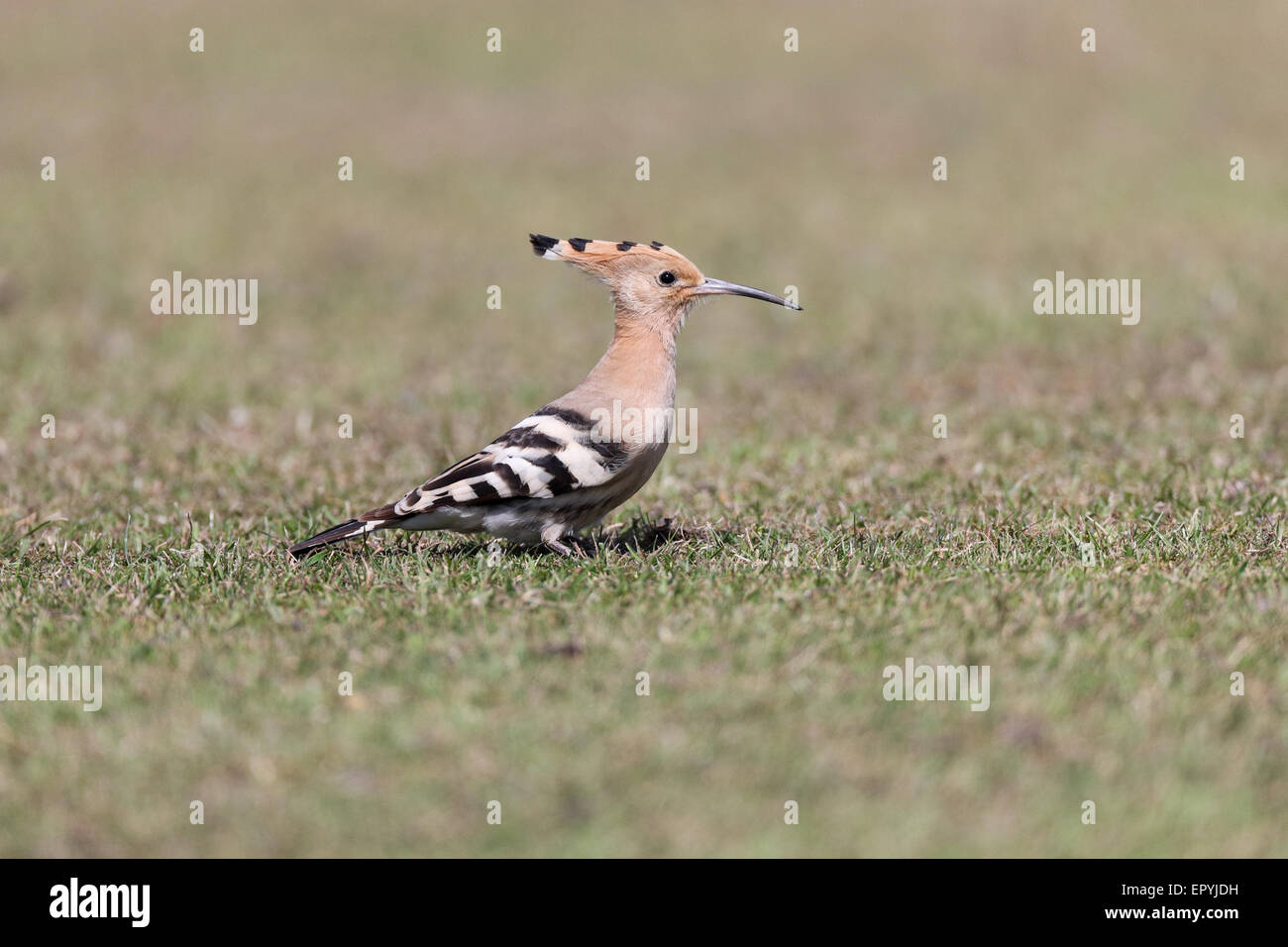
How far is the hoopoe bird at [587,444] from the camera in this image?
18.2 feet

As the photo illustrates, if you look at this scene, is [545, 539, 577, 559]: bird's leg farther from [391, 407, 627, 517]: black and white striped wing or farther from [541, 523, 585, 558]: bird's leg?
[391, 407, 627, 517]: black and white striped wing

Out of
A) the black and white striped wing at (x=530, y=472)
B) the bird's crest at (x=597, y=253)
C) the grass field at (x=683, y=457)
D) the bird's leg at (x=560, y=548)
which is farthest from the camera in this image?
the bird's crest at (x=597, y=253)

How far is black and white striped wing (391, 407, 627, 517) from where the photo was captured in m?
5.51

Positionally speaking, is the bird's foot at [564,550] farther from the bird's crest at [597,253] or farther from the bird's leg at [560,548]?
the bird's crest at [597,253]

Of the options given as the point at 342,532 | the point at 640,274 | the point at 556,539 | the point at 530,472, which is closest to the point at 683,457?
the point at 640,274

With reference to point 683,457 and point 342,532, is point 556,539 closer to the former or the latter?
point 342,532

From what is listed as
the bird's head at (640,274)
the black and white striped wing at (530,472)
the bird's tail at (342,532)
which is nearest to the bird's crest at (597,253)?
the bird's head at (640,274)

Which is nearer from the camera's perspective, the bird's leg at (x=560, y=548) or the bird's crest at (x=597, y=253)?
the bird's leg at (x=560, y=548)

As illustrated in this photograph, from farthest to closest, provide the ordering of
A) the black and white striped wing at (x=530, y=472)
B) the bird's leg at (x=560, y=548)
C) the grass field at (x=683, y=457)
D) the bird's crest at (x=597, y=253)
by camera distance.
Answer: the bird's crest at (x=597, y=253) → the bird's leg at (x=560, y=548) → the black and white striped wing at (x=530, y=472) → the grass field at (x=683, y=457)

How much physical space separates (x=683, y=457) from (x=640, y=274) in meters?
2.17

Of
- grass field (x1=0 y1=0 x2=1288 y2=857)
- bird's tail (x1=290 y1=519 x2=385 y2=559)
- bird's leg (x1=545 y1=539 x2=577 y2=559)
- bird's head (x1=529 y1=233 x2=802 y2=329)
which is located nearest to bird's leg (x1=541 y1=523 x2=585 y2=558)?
bird's leg (x1=545 y1=539 x2=577 y2=559)

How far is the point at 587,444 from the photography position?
18.4 feet

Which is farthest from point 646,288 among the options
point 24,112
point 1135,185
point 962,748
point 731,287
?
point 24,112

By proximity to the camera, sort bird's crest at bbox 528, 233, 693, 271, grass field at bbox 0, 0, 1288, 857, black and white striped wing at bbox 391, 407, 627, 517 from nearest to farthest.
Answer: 1. grass field at bbox 0, 0, 1288, 857
2. black and white striped wing at bbox 391, 407, 627, 517
3. bird's crest at bbox 528, 233, 693, 271
